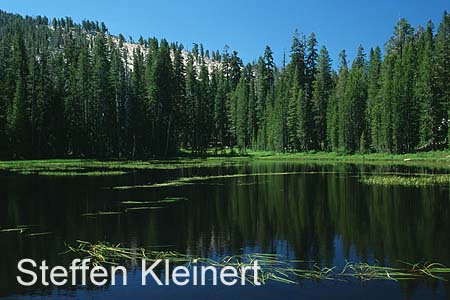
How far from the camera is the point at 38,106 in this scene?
81000 millimetres

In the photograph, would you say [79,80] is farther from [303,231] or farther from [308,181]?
[303,231]

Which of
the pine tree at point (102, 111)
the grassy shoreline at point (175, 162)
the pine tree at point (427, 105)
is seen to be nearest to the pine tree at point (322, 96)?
the grassy shoreline at point (175, 162)

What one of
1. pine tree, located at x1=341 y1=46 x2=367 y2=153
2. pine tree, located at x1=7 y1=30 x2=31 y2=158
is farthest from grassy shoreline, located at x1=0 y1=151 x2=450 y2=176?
pine tree, located at x1=7 y1=30 x2=31 y2=158

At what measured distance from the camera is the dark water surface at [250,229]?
41.8ft

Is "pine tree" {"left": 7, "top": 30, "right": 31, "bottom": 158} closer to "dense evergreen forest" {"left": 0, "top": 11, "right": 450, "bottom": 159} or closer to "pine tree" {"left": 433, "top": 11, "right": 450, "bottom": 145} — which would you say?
"dense evergreen forest" {"left": 0, "top": 11, "right": 450, "bottom": 159}

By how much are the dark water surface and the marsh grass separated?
21.8 inches

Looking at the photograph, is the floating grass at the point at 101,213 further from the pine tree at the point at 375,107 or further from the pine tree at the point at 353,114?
the pine tree at the point at 353,114

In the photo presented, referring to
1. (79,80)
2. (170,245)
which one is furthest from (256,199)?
(79,80)

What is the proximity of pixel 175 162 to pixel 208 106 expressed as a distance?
4129 centimetres

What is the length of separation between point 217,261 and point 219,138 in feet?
364

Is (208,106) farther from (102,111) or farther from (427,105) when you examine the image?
(427,105)

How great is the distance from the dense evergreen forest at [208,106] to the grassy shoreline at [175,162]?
3.99m

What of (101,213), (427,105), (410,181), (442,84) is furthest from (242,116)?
(101,213)

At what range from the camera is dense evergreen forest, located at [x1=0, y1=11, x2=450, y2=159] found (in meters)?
79.4
